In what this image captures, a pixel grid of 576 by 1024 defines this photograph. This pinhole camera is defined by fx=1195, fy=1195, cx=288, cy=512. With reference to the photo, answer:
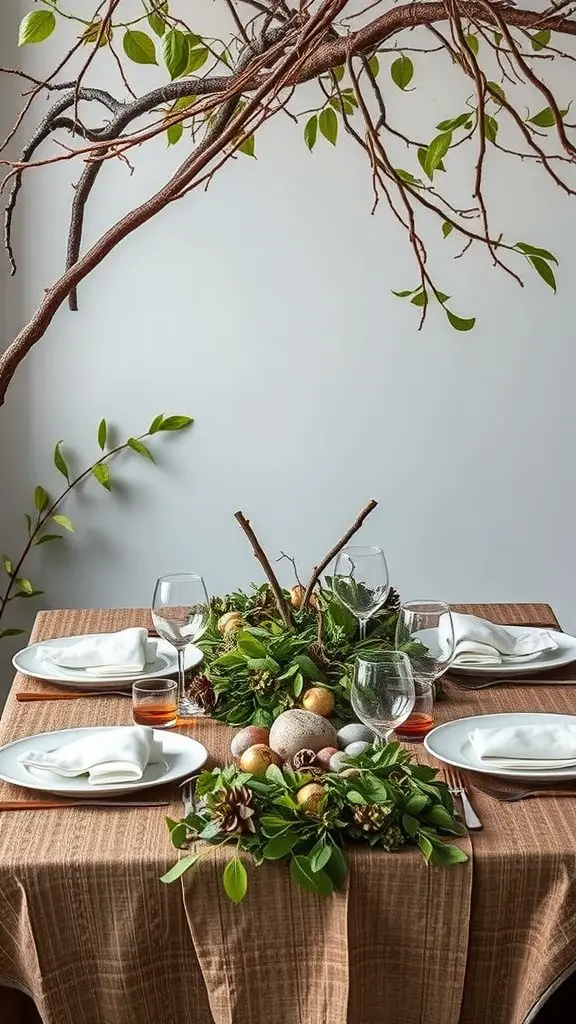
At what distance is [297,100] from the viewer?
9.80ft

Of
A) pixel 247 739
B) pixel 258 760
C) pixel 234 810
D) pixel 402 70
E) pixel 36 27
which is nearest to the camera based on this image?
pixel 36 27

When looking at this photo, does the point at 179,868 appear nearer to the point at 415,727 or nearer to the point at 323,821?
the point at 323,821

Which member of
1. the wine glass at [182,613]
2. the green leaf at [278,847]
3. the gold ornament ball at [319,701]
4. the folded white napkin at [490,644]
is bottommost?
the folded white napkin at [490,644]

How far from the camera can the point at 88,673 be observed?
5.79ft

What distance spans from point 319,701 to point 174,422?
1.64m

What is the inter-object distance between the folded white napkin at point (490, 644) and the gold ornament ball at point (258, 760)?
54 centimetres

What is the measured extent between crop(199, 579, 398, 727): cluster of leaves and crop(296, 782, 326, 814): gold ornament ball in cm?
29

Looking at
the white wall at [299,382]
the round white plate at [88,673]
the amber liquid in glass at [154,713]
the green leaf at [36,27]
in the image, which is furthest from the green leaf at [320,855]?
the white wall at [299,382]

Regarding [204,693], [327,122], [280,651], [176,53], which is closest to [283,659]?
[280,651]

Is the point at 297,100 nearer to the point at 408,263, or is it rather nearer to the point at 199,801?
the point at 408,263

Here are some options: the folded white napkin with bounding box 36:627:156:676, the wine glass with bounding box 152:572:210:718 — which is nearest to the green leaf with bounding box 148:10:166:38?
the wine glass with bounding box 152:572:210:718

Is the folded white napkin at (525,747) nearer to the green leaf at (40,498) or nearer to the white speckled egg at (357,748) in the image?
the white speckled egg at (357,748)

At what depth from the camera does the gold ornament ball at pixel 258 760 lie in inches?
51.0

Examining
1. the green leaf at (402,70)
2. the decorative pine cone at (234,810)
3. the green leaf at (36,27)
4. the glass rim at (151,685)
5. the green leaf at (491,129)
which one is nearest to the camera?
the green leaf at (36,27)
